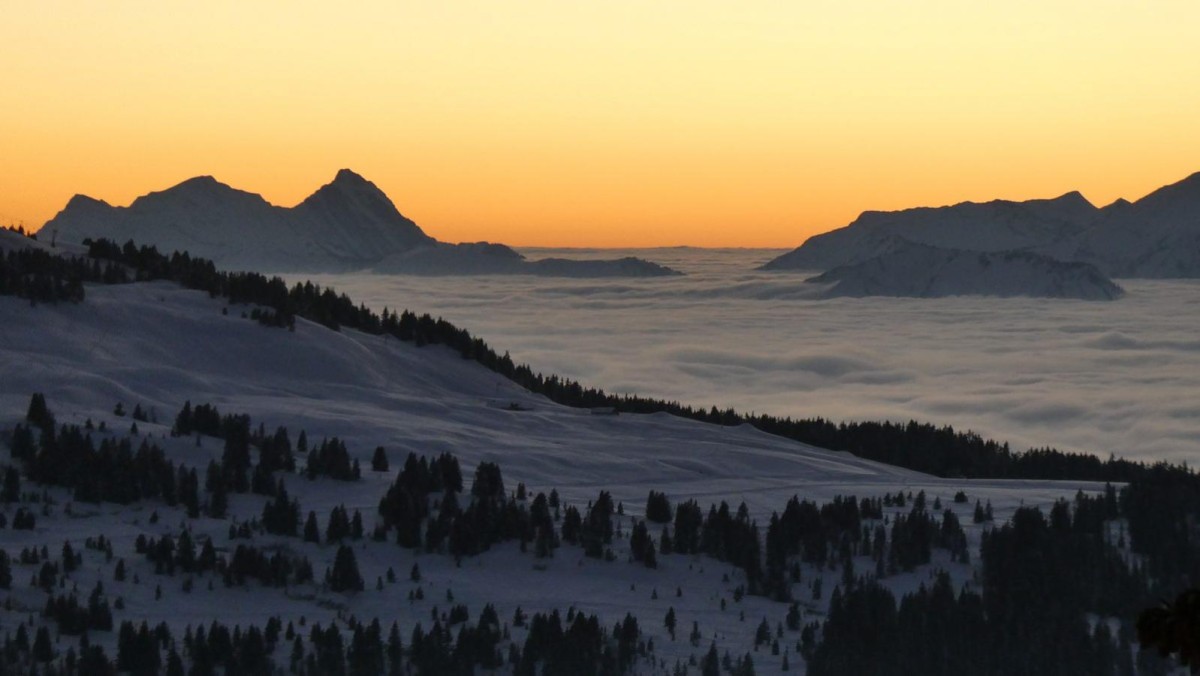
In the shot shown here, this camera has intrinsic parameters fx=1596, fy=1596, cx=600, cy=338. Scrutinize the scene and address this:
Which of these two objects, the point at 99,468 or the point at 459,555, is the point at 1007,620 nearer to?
the point at 459,555

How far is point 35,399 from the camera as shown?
143 m

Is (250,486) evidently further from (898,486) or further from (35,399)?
(898,486)

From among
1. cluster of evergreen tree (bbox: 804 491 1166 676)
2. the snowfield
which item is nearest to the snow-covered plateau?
the snowfield

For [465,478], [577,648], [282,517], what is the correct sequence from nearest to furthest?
[577,648] < [282,517] < [465,478]

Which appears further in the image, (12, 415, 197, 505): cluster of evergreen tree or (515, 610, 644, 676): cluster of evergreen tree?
(12, 415, 197, 505): cluster of evergreen tree

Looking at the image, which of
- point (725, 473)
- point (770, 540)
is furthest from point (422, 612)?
point (725, 473)

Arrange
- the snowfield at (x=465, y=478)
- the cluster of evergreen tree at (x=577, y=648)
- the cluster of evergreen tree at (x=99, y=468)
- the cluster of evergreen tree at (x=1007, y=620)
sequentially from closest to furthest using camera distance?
the cluster of evergreen tree at (x=577, y=648), the snowfield at (x=465, y=478), the cluster of evergreen tree at (x=1007, y=620), the cluster of evergreen tree at (x=99, y=468)

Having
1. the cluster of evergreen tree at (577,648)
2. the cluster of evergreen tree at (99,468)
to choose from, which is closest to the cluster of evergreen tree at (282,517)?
the cluster of evergreen tree at (99,468)

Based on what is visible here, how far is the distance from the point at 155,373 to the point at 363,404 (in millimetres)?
25375

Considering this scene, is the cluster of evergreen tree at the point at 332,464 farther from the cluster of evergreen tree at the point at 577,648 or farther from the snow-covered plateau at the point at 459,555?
the cluster of evergreen tree at the point at 577,648

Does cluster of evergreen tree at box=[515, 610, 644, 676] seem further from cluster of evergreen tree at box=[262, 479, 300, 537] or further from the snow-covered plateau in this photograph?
cluster of evergreen tree at box=[262, 479, 300, 537]

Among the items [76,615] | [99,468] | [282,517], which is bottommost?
[76,615]

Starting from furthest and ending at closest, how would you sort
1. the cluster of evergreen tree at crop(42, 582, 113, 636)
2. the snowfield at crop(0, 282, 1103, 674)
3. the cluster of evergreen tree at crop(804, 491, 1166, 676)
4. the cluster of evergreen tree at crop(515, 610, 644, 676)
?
1. the cluster of evergreen tree at crop(804, 491, 1166, 676)
2. the snowfield at crop(0, 282, 1103, 674)
3. the cluster of evergreen tree at crop(515, 610, 644, 676)
4. the cluster of evergreen tree at crop(42, 582, 113, 636)

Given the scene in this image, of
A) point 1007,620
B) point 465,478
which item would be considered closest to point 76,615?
point 465,478
